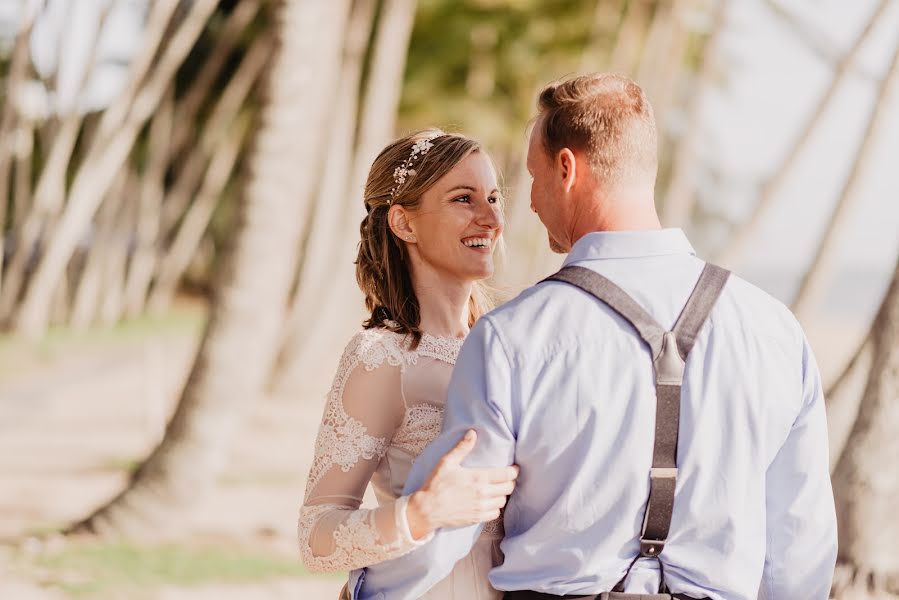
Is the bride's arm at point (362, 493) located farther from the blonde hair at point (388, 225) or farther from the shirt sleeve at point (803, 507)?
the shirt sleeve at point (803, 507)

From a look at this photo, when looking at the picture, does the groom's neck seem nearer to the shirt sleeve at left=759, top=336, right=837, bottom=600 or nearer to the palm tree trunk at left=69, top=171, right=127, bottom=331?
the shirt sleeve at left=759, top=336, right=837, bottom=600

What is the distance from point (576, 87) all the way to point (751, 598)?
3.90 ft

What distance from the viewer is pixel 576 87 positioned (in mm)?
2596

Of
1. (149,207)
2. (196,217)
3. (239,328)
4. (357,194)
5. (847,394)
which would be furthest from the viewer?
(196,217)

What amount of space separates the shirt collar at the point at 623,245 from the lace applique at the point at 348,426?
1.88 ft

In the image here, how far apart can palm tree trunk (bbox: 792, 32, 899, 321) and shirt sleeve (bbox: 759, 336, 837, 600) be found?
4.91 meters

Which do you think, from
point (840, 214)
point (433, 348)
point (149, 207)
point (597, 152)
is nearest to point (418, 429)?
point (433, 348)

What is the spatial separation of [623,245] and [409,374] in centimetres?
66

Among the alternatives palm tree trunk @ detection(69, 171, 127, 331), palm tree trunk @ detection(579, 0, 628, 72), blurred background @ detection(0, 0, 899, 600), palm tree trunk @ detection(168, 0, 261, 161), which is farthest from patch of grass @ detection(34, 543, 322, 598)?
palm tree trunk @ detection(69, 171, 127, 331)

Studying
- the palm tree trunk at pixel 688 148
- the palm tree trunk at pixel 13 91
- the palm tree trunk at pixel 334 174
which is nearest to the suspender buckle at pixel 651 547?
the palm tree trunk at pixel 688 148

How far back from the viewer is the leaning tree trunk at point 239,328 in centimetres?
840

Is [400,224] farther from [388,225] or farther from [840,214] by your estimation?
[840,214]

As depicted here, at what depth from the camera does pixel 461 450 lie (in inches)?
98.1

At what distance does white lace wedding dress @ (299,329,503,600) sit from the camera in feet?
9.12
